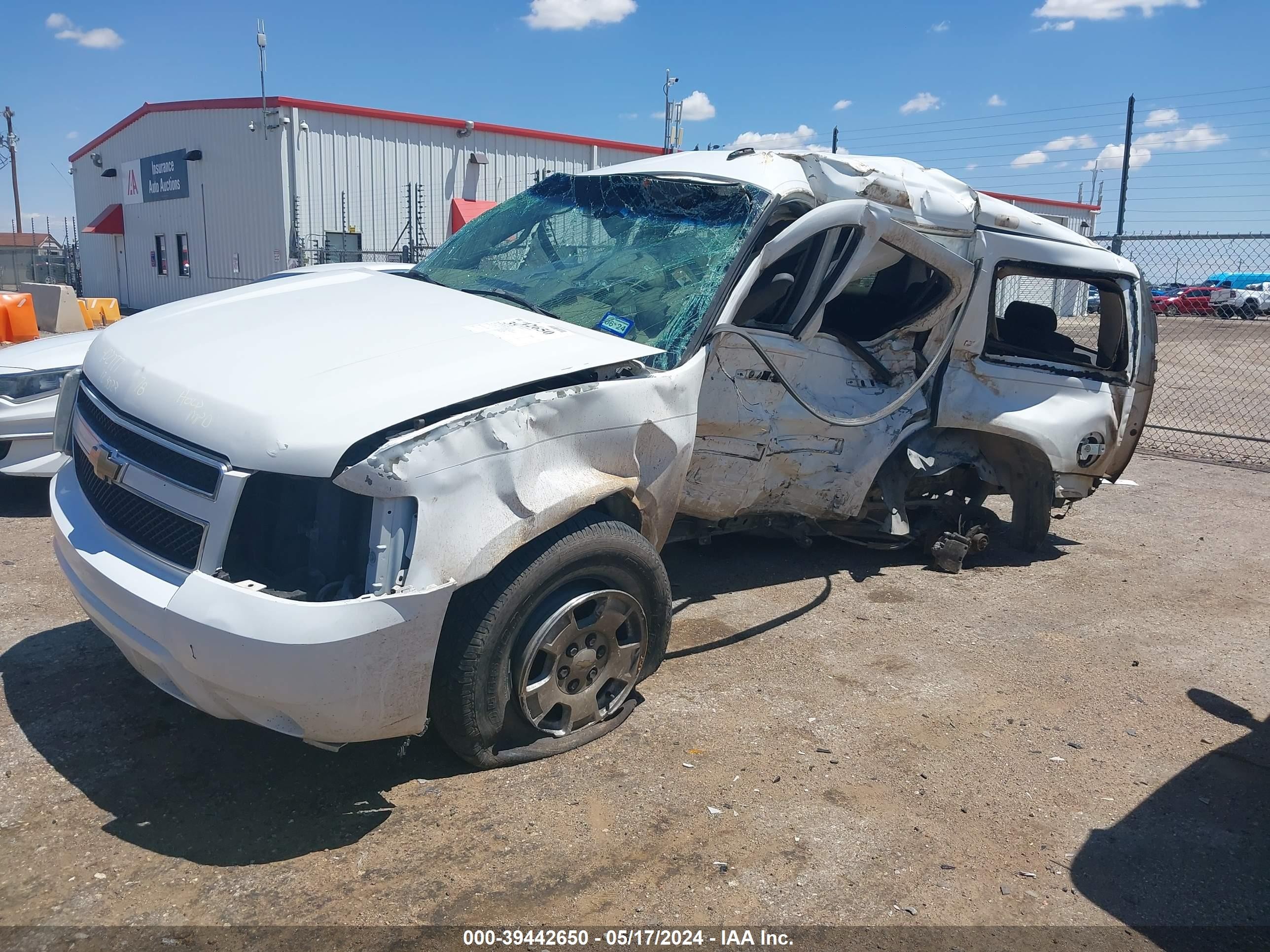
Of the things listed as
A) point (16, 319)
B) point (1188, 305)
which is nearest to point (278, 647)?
point (16, 319)

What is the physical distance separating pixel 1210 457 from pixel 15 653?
34.0 feet

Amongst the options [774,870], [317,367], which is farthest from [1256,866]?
[317,367]

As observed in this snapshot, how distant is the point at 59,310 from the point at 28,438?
15167 mm

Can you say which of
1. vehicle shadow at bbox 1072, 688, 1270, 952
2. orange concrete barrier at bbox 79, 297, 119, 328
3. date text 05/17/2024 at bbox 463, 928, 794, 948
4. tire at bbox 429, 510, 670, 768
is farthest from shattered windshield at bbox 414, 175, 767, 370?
orange concrete barrier at bbox 79, 297, 119, 328

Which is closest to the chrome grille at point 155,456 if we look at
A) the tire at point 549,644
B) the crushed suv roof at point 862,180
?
the tire at point 549,644

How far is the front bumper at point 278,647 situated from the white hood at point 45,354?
141 inches

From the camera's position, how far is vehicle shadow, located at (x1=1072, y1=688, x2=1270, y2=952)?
2758mm

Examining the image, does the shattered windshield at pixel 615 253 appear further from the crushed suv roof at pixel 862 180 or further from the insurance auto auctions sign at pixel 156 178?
the insurance auto auctions sign at pixel 156 178

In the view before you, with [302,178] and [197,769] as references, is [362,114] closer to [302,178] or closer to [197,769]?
[302,178]

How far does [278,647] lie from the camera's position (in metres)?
2.57

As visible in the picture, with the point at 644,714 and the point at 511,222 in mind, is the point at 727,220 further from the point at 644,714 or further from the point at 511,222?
the point at 644,714

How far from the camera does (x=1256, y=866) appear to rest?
3051 millimetres

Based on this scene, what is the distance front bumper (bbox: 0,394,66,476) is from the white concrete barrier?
14535 mm

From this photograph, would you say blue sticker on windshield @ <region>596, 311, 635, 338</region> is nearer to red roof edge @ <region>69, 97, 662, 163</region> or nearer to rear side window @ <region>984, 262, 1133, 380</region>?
rear side window @ <region>984, 262, 1133, 380</region>
